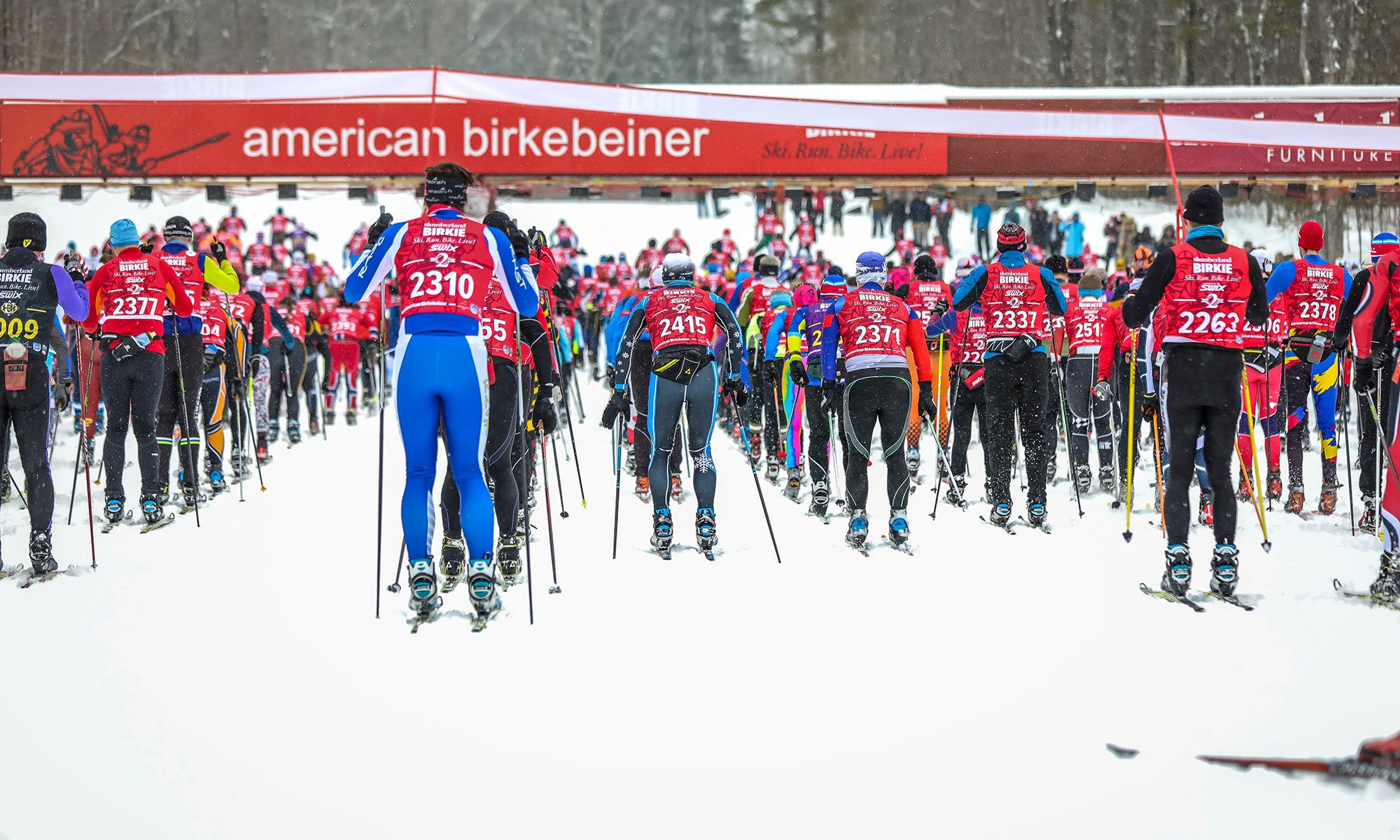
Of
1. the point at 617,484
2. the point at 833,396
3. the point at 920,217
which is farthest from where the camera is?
the point at 920,217

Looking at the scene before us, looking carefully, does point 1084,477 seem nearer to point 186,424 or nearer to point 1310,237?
point 1310,237

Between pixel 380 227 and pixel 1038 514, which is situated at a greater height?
pixel 380 227

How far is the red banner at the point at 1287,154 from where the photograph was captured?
17062 mm

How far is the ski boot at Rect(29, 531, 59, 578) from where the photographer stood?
6691 millimetres

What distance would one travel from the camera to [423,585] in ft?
17.9

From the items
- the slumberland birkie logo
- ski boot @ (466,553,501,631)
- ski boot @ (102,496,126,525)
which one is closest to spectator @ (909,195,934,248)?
the slumberland birkie logo

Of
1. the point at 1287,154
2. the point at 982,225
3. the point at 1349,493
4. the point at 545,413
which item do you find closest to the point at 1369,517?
the point at 1349,493

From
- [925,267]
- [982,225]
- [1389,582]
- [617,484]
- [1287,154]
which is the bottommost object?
[1389,582]

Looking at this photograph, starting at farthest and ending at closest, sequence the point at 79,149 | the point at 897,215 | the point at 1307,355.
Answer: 1. the point at 897,215
2. the point at 79,149
3. the point at 1307,355

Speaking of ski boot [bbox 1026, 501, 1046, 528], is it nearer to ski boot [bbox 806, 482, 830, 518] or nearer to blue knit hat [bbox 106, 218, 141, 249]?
ski boot [bbox 806, 482, 830, 518]

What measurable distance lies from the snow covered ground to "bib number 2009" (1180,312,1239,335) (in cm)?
133

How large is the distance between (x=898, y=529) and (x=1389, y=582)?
272 cm

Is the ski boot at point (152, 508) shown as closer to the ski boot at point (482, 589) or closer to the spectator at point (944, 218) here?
the ski boot at point (482, 589)

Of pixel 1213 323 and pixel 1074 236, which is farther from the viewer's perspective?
pixel 1074 236
